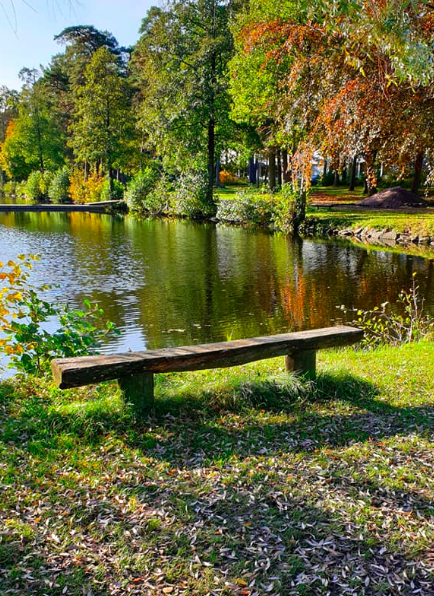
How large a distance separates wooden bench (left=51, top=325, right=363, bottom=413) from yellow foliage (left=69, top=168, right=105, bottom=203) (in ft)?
148

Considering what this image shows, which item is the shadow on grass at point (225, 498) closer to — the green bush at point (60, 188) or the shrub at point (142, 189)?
the shrub at point (142, 189)

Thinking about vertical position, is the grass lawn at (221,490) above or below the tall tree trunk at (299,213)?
below

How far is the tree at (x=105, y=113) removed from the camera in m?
42.8

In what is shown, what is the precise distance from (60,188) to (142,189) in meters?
15.0

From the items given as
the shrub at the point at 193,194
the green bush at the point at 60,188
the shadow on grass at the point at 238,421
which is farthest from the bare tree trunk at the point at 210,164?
the shadow on grass at the point at 238,421

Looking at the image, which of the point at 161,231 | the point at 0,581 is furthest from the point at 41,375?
the point at 161,231

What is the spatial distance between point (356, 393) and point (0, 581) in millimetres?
3650

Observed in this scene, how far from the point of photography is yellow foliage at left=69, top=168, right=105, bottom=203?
1889 inches

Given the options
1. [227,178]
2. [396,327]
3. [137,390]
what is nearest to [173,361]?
[137,390]

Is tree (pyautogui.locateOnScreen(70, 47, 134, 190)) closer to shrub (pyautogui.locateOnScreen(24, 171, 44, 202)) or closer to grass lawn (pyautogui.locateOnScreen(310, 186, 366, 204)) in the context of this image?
shrub (pyautogui.locateOnScreen(24, 171, 44, 202))

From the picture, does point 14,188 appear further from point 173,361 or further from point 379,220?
point 173,361

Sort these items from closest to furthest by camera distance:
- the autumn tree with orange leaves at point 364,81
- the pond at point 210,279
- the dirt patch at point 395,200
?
1. the autumn tree with orange leaves at point 364,81
2. the pond at point 210,279
3. the dirt patch at point 395,200

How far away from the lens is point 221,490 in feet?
11.2

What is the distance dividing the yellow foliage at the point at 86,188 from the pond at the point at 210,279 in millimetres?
23004
